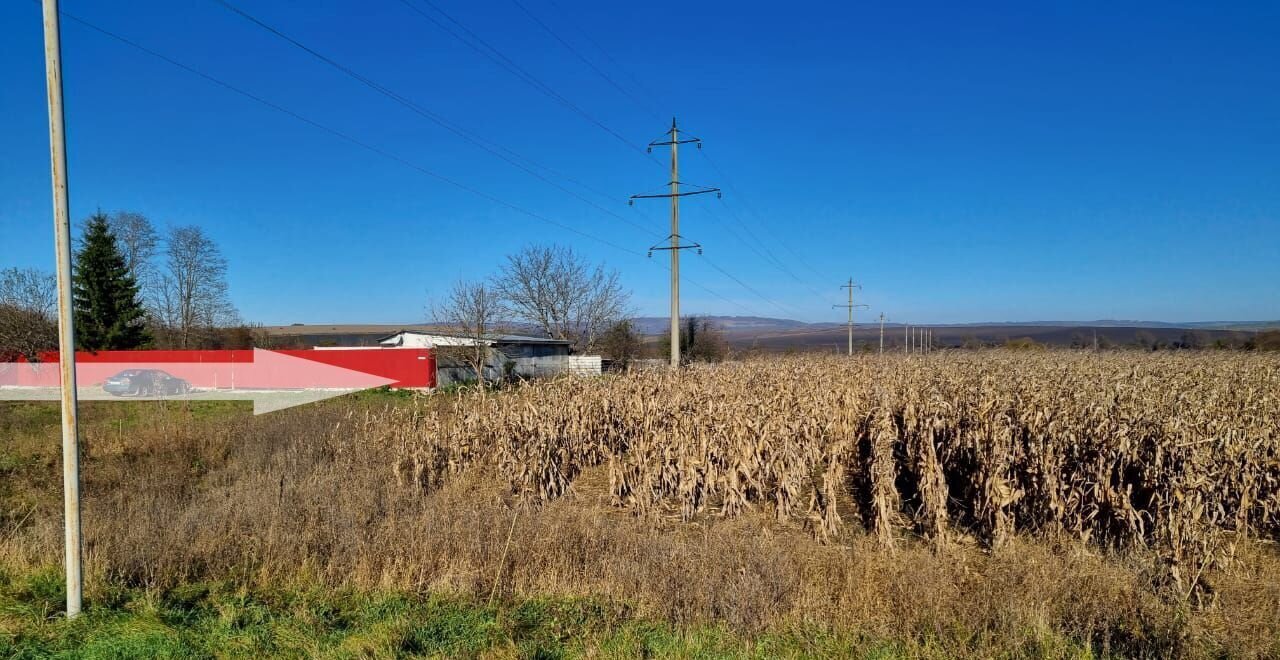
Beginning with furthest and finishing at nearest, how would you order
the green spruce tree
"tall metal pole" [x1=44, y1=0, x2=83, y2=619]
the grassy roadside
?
the green spruce tree < "tall metal pole" [x1=44, y1=0, x2=83, y2=619] < the grassy roadside

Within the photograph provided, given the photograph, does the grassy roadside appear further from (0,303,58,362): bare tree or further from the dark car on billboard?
(0,303,58,362): bare tree

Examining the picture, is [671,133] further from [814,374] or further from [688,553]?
[688,553]

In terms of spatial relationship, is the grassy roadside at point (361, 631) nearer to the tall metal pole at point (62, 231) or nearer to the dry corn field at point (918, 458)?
the tall metal pole at point (62, 231)

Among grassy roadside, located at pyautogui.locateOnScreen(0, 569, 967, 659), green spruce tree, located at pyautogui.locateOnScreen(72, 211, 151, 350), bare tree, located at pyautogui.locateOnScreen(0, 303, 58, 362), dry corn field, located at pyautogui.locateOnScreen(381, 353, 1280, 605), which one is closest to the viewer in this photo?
grassy roadside, located at pyautogui.locateOnScreen(0, 569, 967, 659)

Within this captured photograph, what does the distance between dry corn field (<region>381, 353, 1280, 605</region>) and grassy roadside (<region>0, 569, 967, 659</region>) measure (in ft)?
9.23

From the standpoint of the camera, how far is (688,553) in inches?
234

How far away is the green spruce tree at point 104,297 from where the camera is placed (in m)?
37.0

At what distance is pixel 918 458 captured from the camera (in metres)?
8.96

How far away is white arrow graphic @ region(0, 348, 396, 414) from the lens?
2716cm

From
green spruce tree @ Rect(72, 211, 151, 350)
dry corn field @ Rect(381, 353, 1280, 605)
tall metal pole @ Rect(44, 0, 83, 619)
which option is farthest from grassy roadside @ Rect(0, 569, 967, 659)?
green spruce tree @ Rect(72, 211, 151, 350)

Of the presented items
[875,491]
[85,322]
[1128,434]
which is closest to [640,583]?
[875,491]

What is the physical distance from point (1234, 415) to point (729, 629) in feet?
23.1

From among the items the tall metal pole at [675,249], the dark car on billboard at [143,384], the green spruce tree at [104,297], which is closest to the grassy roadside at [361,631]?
the tall metal pole at [675,249]

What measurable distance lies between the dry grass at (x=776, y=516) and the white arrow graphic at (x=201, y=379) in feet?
55.6
